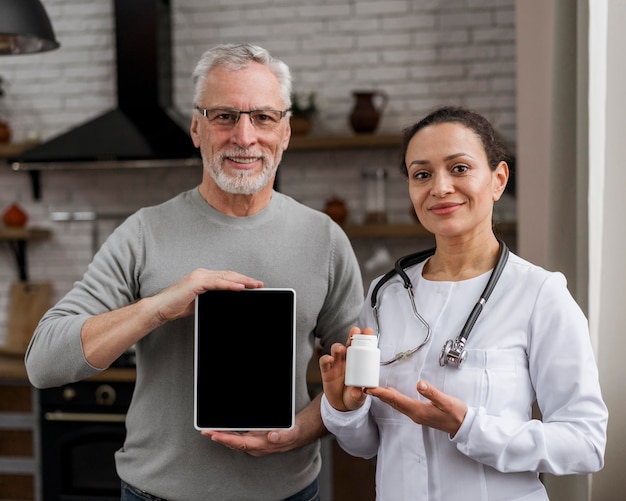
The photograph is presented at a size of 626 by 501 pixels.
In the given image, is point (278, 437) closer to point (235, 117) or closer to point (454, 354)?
point (454, 354)

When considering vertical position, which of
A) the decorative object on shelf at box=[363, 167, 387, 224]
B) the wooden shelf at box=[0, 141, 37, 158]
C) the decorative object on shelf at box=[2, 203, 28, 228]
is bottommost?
the decorative object on shelf at box=[2, 203, 28, 228]

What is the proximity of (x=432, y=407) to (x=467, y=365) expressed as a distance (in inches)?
4.0

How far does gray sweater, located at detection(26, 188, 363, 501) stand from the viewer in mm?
1553

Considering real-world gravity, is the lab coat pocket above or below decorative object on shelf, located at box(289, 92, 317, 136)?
below

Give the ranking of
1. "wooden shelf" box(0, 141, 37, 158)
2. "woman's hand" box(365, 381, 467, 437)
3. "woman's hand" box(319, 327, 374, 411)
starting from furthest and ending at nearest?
"wooden shelf" box(0, 141, 37, 158) < "woman's hand" box(319, 327, 374, 411) < "woman's hand" box(365, 381, 467, 437)

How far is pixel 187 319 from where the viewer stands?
5.28 feet

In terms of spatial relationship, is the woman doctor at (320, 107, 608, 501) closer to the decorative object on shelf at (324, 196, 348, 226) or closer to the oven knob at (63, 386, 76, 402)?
the oven knob at (63, 386, 76, 402)

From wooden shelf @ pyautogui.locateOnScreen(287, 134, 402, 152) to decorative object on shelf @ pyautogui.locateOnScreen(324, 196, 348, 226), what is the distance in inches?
10.5

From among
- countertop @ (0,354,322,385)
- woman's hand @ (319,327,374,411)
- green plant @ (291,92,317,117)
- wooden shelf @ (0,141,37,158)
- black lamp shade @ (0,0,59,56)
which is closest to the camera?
woman's hand @ (319,327,374,411)

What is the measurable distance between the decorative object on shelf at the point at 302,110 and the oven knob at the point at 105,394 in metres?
1.47

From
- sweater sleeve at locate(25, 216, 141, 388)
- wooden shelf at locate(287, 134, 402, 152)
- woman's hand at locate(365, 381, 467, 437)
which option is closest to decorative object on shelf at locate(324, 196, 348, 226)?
wooden shelf at locate(287, 134, 402, 152)

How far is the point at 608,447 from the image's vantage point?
66.8 inches

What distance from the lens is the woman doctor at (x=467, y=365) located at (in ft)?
3.95

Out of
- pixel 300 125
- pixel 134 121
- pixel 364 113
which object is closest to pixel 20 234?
pixel 134 121
